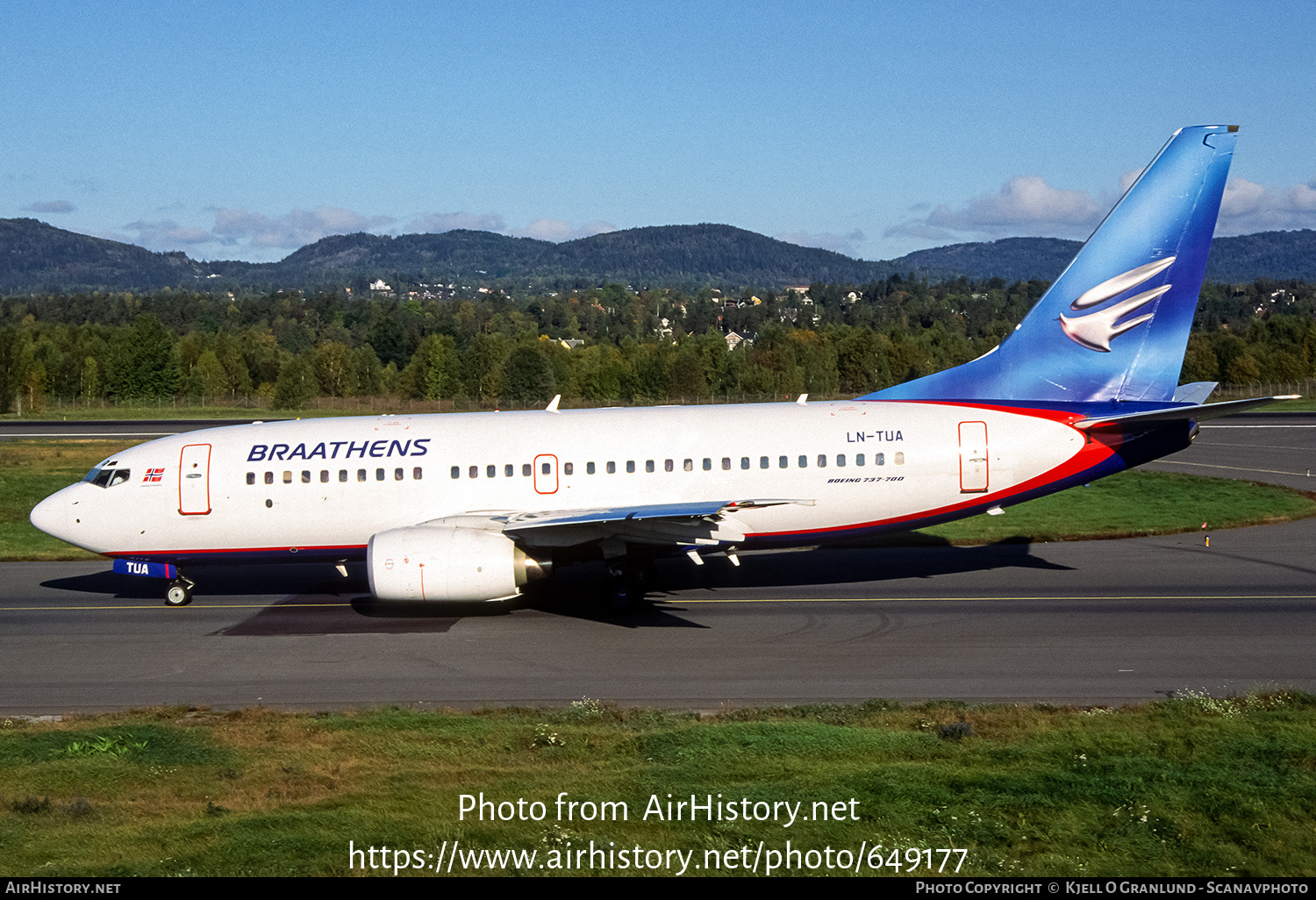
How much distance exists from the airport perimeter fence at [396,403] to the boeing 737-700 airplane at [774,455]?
61.5m

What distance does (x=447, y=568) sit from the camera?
21.7 meters


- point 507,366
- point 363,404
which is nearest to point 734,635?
point 507,366

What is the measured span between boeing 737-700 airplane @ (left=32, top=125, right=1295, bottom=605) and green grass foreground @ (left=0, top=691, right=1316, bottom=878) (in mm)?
7770

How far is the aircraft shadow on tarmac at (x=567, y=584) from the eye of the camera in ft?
76.6

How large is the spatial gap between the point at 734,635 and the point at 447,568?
5.72 m

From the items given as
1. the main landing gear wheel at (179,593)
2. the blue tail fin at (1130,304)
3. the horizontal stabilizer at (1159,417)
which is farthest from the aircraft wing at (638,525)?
the main landing gear wheel at (179,593)

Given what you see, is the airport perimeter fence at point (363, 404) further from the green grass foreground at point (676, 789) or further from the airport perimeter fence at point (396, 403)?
the green grass foreground at point (676, 789)

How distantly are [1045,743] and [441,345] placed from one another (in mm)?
91247

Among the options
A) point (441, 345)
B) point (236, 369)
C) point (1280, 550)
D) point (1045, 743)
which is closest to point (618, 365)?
point (441, 345)

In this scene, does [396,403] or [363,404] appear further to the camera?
[396,403]

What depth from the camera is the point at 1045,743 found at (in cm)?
1390

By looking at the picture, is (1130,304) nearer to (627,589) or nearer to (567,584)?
(627,589)
